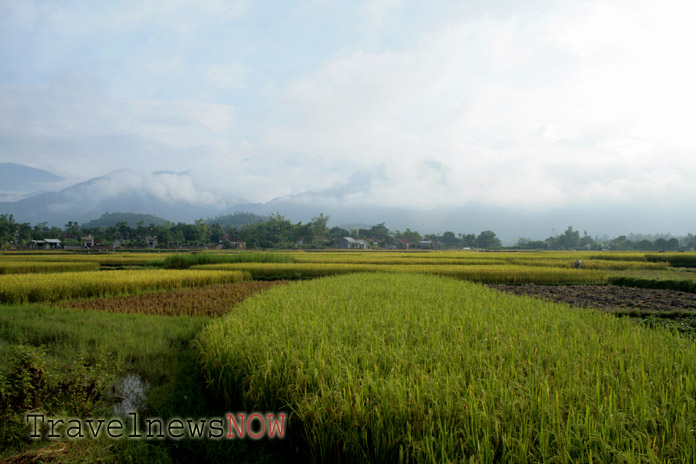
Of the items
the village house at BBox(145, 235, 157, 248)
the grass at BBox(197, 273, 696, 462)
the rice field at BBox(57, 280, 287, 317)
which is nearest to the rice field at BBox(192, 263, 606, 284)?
the rice field at BBox(57, 280, 287, 317)

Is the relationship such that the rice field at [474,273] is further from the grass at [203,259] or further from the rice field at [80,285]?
the rice field at [80,285]

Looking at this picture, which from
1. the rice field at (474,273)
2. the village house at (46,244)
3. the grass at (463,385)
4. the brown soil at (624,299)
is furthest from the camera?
the village house at (46,244)

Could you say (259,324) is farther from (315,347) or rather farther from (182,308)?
(182,308)

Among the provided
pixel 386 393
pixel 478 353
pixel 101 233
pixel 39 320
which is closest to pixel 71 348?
pixel 39 320

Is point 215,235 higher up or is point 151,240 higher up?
point 215,235

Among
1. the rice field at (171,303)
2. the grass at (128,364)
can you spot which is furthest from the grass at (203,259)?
the grass at (128,364)

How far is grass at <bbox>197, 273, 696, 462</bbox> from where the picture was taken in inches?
96.3

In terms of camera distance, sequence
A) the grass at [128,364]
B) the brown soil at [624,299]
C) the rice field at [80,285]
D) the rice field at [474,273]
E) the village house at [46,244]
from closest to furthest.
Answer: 1. the grass at [128,364]
2. the brown soil at [624,299]
3. the rice field at [80,285]
4. the rice field at [474,273]
5. the village house at [46,244]

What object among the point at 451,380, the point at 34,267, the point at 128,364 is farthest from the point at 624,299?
the point at 34,267

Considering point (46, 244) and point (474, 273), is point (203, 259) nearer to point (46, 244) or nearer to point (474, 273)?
point (474, 273)

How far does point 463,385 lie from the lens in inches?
127

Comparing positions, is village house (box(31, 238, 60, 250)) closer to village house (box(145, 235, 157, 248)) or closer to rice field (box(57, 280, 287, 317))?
village house (box(145, 235, 157, 248))

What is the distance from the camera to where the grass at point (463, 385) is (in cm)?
245

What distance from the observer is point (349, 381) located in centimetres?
324
